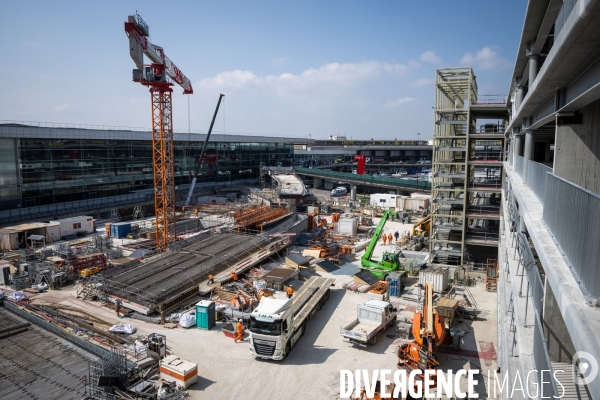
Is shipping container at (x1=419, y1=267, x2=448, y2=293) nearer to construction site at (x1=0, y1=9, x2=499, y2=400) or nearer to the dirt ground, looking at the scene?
construction site at (x1=0, y1=9, x2=499, y2=400)

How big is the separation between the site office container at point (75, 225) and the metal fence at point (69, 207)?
20.7ft

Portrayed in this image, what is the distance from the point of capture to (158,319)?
54.1 ft

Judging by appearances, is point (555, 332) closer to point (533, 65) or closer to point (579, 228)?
point (579, 228)

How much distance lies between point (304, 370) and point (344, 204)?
3363 cm

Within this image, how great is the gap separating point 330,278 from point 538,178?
14.5 m

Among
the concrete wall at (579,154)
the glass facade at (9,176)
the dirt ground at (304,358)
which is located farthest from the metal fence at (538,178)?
the glass facade at (9,176)

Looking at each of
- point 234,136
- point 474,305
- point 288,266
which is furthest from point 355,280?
point 234,136

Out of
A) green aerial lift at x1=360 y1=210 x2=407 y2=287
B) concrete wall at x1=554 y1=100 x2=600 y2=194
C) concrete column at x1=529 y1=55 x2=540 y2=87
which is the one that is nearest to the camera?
concrete wall at x1=554 y1=100 x2=600 y2=194

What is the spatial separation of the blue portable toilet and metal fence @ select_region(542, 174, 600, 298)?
13.3 metres

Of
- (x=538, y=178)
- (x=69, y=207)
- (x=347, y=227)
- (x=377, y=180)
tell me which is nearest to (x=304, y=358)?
(x=538, y=178)

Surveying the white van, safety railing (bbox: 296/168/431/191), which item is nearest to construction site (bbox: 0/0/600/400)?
safety railing (bbox: 296/168/431/191)

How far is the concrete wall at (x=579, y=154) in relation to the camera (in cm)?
564

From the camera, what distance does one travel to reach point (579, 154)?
574 centimetres

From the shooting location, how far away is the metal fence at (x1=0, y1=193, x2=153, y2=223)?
1365 inches
